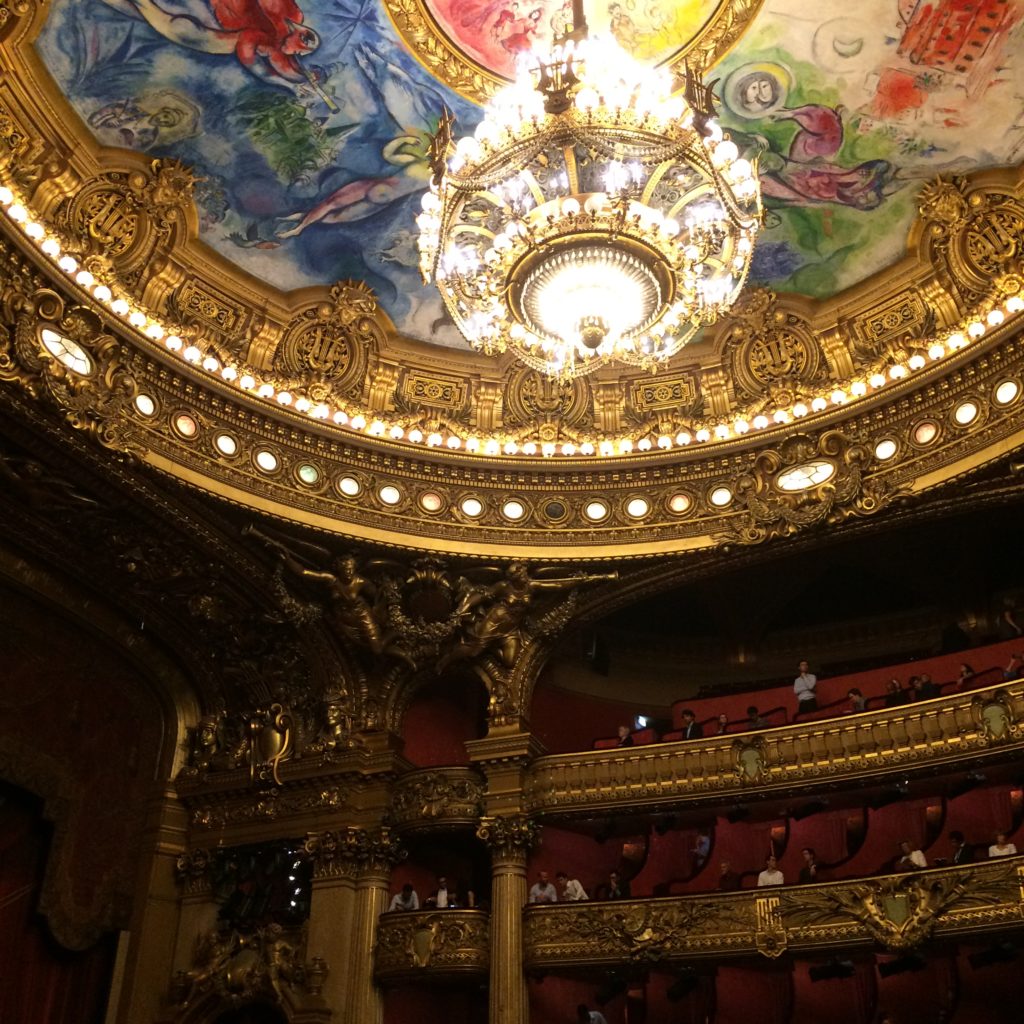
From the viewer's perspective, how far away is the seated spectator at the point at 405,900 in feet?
47.6

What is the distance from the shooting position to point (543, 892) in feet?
46.0

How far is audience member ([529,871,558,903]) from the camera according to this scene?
14.0 meters

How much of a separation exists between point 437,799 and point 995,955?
263 inches

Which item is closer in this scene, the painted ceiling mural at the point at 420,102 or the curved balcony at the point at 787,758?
the painted ceiling mural at the point at 420,102

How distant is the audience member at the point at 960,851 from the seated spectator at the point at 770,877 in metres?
1.88

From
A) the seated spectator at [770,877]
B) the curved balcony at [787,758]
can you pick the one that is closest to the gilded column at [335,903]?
the curved balcony at [787,758]

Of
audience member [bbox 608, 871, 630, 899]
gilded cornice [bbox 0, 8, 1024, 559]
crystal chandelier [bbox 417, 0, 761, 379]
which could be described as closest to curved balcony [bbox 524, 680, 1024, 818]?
audience member [bbox 608, 871, 630, 899]

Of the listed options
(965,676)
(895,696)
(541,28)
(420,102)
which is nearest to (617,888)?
(895,696)

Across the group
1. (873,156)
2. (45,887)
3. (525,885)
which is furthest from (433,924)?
(873,156)

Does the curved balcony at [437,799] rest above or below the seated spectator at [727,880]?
above

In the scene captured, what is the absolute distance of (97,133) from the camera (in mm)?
13070

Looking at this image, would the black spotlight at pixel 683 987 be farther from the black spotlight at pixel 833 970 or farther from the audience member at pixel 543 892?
the audience member at pixel 543 892

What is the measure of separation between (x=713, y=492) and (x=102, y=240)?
8.31 metres

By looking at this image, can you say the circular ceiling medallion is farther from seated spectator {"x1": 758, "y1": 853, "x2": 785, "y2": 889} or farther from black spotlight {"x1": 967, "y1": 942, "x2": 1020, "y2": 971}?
black spotlight {"x1": 967, "y1": 942, "x2": 1020, "y2": 971}
